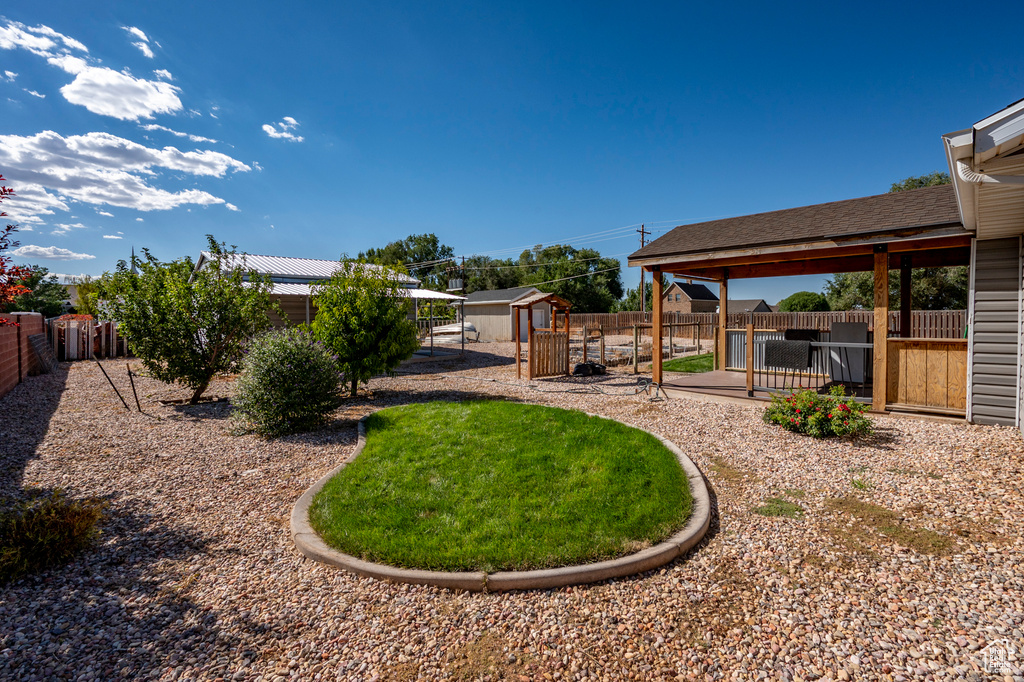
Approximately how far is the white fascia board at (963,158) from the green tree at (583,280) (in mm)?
41376

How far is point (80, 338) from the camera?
1677 cm

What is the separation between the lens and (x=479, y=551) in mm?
3348

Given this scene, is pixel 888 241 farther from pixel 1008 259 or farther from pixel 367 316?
pixel 367 316

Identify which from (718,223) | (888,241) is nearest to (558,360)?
(718,223)

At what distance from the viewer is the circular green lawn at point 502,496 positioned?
3.43 metres

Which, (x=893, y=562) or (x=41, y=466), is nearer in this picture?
(x=893, y=562)

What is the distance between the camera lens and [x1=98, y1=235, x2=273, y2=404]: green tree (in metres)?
9.05

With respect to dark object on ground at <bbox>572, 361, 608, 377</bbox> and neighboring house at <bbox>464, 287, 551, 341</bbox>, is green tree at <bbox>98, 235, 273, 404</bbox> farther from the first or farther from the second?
neighboring house at <bbox>464, 287, 551, 341</bbox>

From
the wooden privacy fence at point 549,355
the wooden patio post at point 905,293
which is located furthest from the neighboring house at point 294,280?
the wooden patio post at point 905,293

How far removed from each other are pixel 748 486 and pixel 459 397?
6.17 metres

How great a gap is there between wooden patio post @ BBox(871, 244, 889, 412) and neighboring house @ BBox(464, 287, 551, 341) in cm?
2278

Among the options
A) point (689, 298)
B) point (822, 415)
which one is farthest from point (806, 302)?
point (822, 415)

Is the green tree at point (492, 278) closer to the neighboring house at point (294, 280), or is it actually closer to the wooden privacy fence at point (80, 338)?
the neighboring house at point (294, 280)

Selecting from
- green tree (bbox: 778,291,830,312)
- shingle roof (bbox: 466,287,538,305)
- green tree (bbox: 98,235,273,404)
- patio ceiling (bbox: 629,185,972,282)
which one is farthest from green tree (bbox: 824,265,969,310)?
green tree (bbox: 98,235,273,404)
